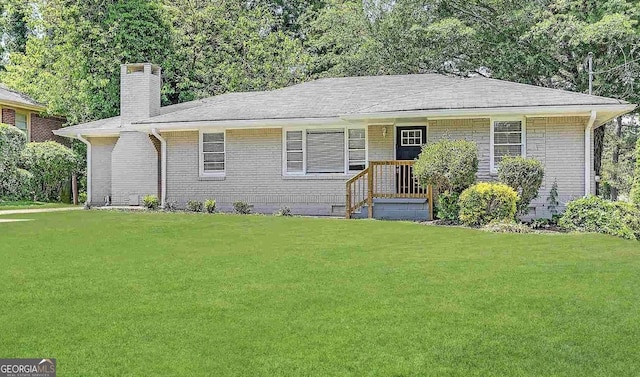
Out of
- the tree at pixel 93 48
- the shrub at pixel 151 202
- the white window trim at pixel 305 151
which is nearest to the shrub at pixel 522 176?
the white window trim at pixel 305 151

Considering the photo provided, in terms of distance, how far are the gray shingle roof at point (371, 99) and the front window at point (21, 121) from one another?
8.02 m

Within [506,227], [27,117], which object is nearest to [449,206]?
[506,227]

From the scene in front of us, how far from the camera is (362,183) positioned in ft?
57.9

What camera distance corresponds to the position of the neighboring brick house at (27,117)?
27.3 meters

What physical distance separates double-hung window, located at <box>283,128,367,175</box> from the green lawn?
7.51m

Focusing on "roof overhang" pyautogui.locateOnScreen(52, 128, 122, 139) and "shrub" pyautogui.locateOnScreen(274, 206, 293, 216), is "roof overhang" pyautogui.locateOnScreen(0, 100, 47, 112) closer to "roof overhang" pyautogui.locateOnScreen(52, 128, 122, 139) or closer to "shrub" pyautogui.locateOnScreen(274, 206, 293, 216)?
"roof overhang" pyautogui.locateOnScreen(52, 128, 122, 139)

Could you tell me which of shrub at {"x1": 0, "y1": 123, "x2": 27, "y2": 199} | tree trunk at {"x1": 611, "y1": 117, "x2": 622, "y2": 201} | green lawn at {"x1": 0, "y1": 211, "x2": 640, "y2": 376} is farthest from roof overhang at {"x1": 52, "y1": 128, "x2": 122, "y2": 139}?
tree trunk at {"x1": 611, "y1": 117, "x2": 622, "y2": 201}

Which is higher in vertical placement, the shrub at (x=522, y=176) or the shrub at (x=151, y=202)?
the shrub at (x=522, y=176)

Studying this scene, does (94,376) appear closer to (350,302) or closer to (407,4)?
(350,302)

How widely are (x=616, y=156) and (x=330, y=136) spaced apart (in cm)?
2607

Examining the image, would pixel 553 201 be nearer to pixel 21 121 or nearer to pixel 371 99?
pixel 371 99

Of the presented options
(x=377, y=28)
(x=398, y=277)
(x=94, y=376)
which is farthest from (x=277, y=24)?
(x=94, y=376)

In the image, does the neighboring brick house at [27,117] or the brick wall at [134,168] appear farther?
the neighboring brick house at [27,117]

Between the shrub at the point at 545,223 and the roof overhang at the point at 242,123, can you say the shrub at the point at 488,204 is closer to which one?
the shrub at the point at 545,223
